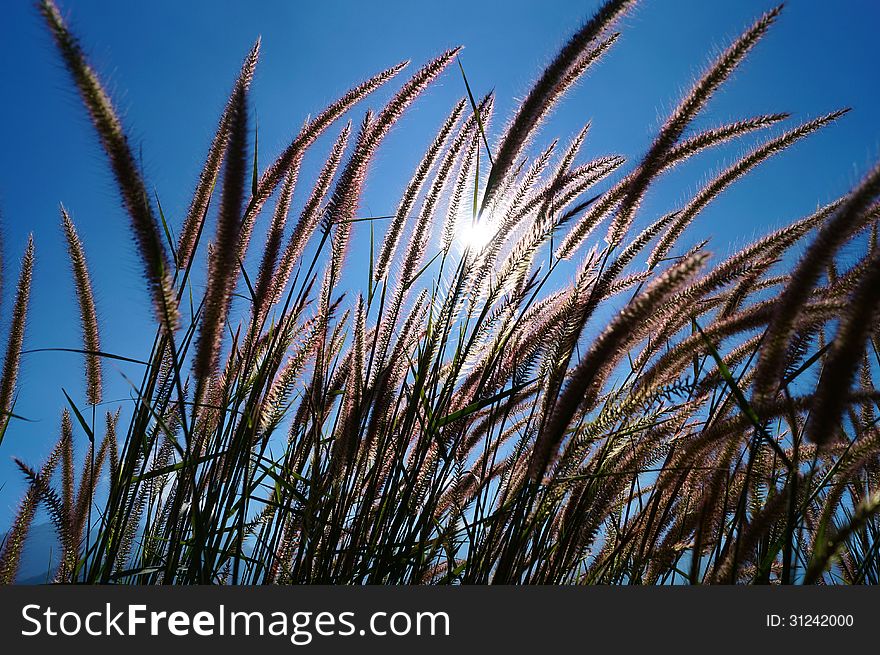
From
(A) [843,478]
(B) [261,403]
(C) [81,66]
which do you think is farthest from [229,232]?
(A) [843,478]

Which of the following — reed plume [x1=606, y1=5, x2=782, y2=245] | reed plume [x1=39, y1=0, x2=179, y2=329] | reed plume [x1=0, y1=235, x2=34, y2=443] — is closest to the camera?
reed plume [x1=39, y1=0, x2=179, y2=329]

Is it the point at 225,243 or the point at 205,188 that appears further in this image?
the point at 205,188

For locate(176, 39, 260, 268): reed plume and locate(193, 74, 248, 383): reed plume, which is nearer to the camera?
locate(193, 74, 248, 383): reed plume

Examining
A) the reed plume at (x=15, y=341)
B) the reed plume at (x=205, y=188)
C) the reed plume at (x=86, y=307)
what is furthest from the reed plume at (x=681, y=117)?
the reed plume at (x=15, y=341)

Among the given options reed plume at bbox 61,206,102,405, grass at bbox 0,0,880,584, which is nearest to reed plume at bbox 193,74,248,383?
grass at bbox 0,0,880,584

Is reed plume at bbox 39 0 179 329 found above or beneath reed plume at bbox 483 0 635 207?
beneath

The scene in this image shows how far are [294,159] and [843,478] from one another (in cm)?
176

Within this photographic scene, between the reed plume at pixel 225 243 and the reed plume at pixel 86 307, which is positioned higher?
the reed plume at pixel 86 307

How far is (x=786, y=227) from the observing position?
1996 mm

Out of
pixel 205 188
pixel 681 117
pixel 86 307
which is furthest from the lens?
pixel 86 307

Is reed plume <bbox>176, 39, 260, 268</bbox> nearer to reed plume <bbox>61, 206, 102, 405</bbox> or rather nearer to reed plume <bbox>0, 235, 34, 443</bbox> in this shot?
reed plume <bbox>61, 206, 102, 405</bbox>

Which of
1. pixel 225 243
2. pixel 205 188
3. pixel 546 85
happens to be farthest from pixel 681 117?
pixel 205 188

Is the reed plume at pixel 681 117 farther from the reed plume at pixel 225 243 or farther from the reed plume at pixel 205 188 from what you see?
the reed plume at pixel 205 188

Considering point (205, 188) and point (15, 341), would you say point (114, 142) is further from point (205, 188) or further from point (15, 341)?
point (15, 341)
